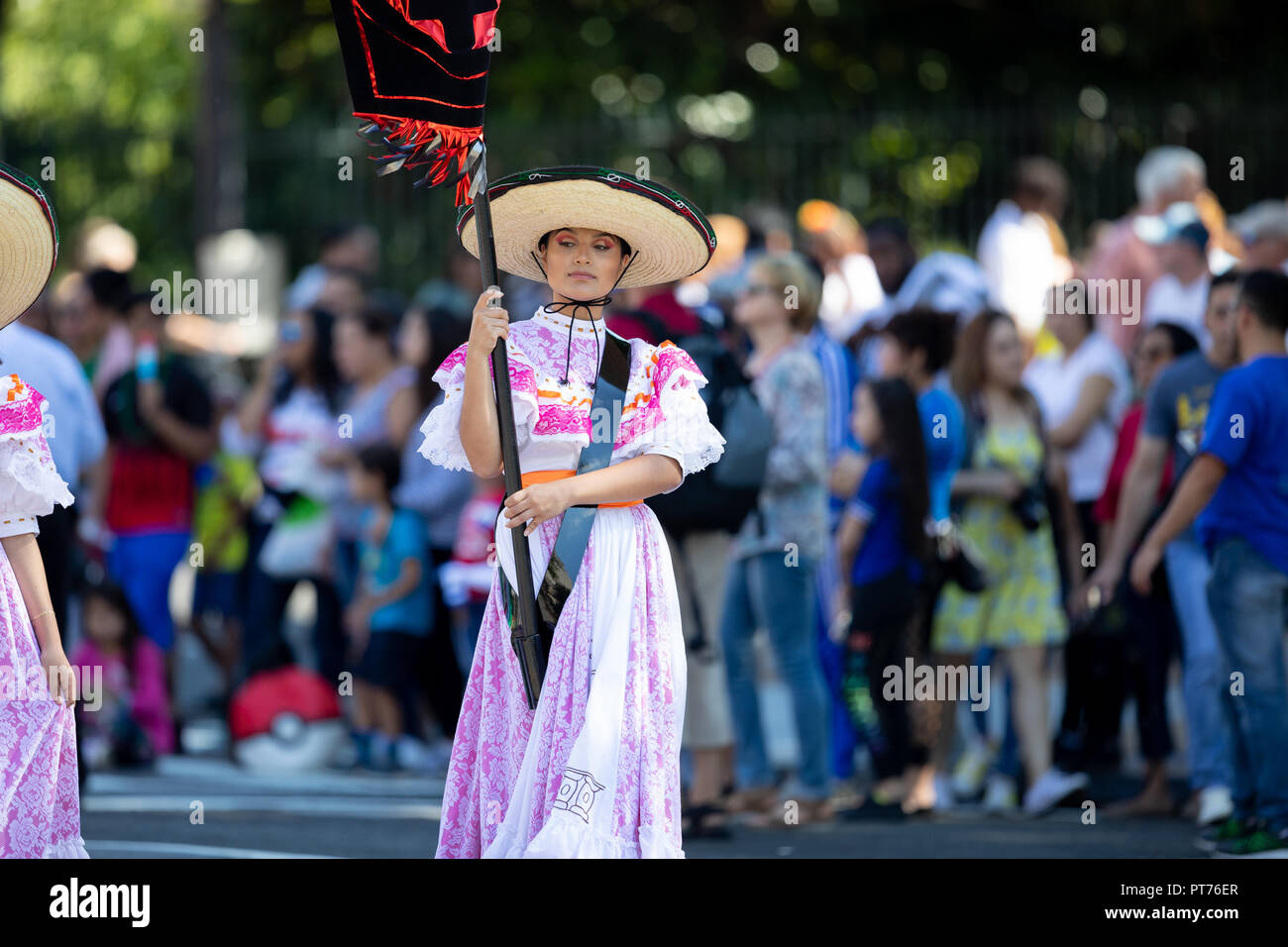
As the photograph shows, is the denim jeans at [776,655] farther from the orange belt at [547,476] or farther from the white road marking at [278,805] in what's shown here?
the orange belt at [547,476]

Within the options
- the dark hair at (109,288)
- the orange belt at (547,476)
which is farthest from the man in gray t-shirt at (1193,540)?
the dark hair at (109,288)

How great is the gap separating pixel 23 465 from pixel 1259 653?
164 inches

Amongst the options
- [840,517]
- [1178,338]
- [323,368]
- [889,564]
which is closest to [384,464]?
[323,368]

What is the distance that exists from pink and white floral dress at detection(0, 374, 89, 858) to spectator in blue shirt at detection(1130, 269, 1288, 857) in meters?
3.92

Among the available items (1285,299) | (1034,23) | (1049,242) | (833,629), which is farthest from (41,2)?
(1285,299)

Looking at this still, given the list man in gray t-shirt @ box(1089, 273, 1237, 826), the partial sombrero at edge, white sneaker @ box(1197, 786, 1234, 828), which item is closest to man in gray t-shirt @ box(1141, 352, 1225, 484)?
man in gray t-shirt @ box(1089, 273, 1237, 826)

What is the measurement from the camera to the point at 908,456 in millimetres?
8391

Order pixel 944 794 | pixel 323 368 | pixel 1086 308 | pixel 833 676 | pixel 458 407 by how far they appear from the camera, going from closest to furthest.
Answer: pixel 458 407, pixel 944 794, pixel 833 676, pixel 1086 308, pixel 323 368

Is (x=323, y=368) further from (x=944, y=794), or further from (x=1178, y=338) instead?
(x=1178, y=338)

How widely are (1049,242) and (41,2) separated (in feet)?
57.7

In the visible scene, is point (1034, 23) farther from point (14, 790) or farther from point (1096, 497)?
point (14, 790)

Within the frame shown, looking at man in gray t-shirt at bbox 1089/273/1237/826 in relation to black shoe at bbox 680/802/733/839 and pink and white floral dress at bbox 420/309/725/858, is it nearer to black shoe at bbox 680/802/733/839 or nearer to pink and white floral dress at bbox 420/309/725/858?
black shoe at bbox 680/802/733/839

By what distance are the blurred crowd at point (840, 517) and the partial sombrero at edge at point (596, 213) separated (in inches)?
74.7

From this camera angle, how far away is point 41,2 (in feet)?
83.6
